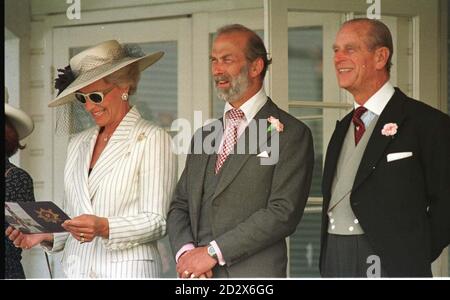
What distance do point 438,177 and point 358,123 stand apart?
0.45 m

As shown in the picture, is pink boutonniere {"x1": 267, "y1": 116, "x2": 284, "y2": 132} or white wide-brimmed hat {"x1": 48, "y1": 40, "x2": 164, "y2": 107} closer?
pink boutonniere {"x1": 267, "y1": 116, "x2": 284, "y2": 132}

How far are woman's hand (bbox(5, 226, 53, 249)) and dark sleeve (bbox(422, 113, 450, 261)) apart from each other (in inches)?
72.6

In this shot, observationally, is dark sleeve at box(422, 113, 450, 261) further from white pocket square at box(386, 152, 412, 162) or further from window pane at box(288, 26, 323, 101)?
window pane at box(288, 26, 323, 101)

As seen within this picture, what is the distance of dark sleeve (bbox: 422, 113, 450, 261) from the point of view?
20.2 ft

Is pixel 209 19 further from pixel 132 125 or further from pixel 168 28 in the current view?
pixel 132 125

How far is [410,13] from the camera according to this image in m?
6.35

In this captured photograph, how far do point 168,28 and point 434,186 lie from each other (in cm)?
149

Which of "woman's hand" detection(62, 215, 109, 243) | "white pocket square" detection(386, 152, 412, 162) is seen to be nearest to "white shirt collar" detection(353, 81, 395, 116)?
"white pocket square" detection(386, 152, 412, 162)

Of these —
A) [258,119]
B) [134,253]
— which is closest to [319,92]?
[258,119]

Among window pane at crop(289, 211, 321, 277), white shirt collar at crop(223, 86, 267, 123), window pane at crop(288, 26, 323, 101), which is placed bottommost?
window pane at crop(289, 211, 321, 277)

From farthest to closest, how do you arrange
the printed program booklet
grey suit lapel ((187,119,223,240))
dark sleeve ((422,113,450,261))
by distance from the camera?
the printed program booklet < grey suit lapel ((187,119,223,240)) < dark sleeve ((422,113,450,261))

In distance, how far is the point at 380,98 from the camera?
20.6 feet

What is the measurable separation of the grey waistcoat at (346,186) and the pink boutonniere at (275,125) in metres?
0.31

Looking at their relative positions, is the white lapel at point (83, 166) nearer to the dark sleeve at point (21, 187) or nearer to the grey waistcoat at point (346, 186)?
the dark sleeve at point (21, 187)
